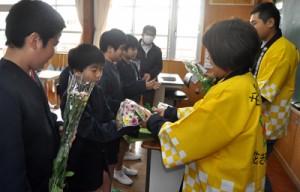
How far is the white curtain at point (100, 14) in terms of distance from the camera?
5.82m

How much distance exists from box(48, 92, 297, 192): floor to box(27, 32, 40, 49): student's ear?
1.84 meters

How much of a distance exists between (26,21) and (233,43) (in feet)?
2.47

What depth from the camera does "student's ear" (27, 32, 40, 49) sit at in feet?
2.90

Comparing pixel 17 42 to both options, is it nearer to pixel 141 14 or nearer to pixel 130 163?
pixel 130 163

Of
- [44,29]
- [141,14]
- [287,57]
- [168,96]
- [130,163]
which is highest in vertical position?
[141,14]

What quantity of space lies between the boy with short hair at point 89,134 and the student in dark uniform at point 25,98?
1.48 feet

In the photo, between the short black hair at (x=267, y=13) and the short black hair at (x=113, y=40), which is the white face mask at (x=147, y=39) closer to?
the short black hair at (x=113, y=40)

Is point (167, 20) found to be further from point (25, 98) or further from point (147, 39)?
point (25, 98)

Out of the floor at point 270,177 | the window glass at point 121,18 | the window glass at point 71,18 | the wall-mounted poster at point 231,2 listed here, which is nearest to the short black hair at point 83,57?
the floor at point 270,177

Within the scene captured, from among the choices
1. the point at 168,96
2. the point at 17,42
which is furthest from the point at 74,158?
the point at 168,96

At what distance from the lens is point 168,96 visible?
14.4 ft

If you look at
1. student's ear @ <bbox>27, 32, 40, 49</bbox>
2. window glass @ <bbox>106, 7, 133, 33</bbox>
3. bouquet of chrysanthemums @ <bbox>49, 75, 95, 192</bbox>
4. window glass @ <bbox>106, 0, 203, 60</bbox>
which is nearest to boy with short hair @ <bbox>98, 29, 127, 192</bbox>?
bouquet of chrysanthemums @ <bbox>49, 75, 95, 192</bbox>

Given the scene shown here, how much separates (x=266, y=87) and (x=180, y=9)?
176 inches

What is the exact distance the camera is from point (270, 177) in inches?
113
